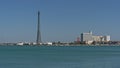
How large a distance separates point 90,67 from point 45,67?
7.20 meters

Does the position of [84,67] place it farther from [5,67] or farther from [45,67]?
[5,67]

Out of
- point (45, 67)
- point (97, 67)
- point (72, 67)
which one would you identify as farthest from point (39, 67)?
point (97, 67)

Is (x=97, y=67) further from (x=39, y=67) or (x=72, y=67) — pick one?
(x=39, y=67)

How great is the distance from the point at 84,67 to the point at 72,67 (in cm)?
192

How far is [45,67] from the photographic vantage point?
191 feet

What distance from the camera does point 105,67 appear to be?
187 feet

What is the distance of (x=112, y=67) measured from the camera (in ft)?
186

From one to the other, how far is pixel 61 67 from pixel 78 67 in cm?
272

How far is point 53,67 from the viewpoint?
58.3 meters

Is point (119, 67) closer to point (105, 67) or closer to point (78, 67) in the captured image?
point (105, 67)

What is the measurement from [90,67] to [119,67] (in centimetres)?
492

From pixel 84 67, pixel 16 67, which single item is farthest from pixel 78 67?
pixel 16 67

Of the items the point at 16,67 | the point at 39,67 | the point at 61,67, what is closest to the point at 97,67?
the point at 61,67

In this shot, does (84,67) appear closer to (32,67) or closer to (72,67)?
(72,67)
